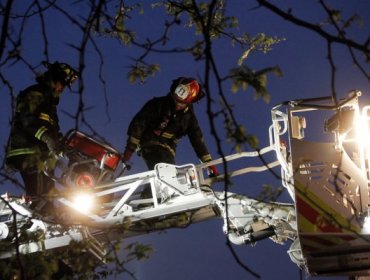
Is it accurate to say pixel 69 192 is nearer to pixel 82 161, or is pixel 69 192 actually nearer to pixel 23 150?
pixel 82 161

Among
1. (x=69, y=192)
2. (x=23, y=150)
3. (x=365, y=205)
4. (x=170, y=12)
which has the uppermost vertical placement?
(x=170, y=12)

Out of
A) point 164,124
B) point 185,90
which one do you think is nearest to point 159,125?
point 164,124

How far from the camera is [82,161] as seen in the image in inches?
269

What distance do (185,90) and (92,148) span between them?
1216 millimetres

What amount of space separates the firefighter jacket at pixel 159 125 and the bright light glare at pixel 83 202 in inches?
31.5

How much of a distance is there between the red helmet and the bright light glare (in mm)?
1454

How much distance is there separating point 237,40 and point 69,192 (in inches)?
98.7

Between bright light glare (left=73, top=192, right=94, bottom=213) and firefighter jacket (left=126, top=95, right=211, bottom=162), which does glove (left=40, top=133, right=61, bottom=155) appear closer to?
bright light glare (left=73, top=192, right=94, bottom=213)

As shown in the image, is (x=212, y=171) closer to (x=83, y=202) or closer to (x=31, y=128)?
(x=83, y=202)

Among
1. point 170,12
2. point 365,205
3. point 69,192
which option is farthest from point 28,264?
point 365,205

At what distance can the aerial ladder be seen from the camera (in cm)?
558

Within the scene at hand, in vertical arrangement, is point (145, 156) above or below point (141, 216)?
above

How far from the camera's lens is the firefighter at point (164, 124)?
24.1 ft

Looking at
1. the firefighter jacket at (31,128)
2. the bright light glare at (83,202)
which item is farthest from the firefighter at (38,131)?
the bright light glare at (83,202)
